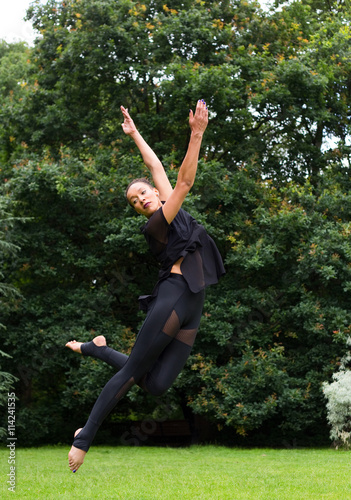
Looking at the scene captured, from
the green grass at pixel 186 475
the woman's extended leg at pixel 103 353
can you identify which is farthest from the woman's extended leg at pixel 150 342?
the green grass at pixel 186 475

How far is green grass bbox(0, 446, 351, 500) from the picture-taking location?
6473 millimetres

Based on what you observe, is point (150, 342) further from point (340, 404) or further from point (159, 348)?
point (340, 404)

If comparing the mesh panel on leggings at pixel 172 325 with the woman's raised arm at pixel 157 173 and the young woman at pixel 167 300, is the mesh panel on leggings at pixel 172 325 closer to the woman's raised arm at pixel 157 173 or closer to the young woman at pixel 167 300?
the young woman at pixel 167 300

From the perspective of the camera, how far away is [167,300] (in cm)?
334

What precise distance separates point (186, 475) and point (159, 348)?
5.29m

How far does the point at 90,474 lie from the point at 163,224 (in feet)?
19.1

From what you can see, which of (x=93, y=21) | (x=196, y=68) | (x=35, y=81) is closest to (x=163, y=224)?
(x=196, y=68)

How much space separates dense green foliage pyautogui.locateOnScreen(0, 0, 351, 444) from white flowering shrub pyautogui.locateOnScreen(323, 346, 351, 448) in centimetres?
46

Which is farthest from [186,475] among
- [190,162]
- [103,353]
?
[190,162]

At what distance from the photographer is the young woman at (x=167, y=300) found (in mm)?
3281

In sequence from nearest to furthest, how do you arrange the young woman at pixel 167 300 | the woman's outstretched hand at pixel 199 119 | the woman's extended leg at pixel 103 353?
the woman's outstretched hand at pixel 199 119
the young woman at pixel 167 300
the woman's extended leg at pixel 103 353

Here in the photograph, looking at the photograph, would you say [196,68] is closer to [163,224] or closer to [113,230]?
[113,230]

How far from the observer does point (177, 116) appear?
1187cm

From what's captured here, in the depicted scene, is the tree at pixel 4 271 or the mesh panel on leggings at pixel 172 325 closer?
the mesh panel on leggings at pixel 172 325
